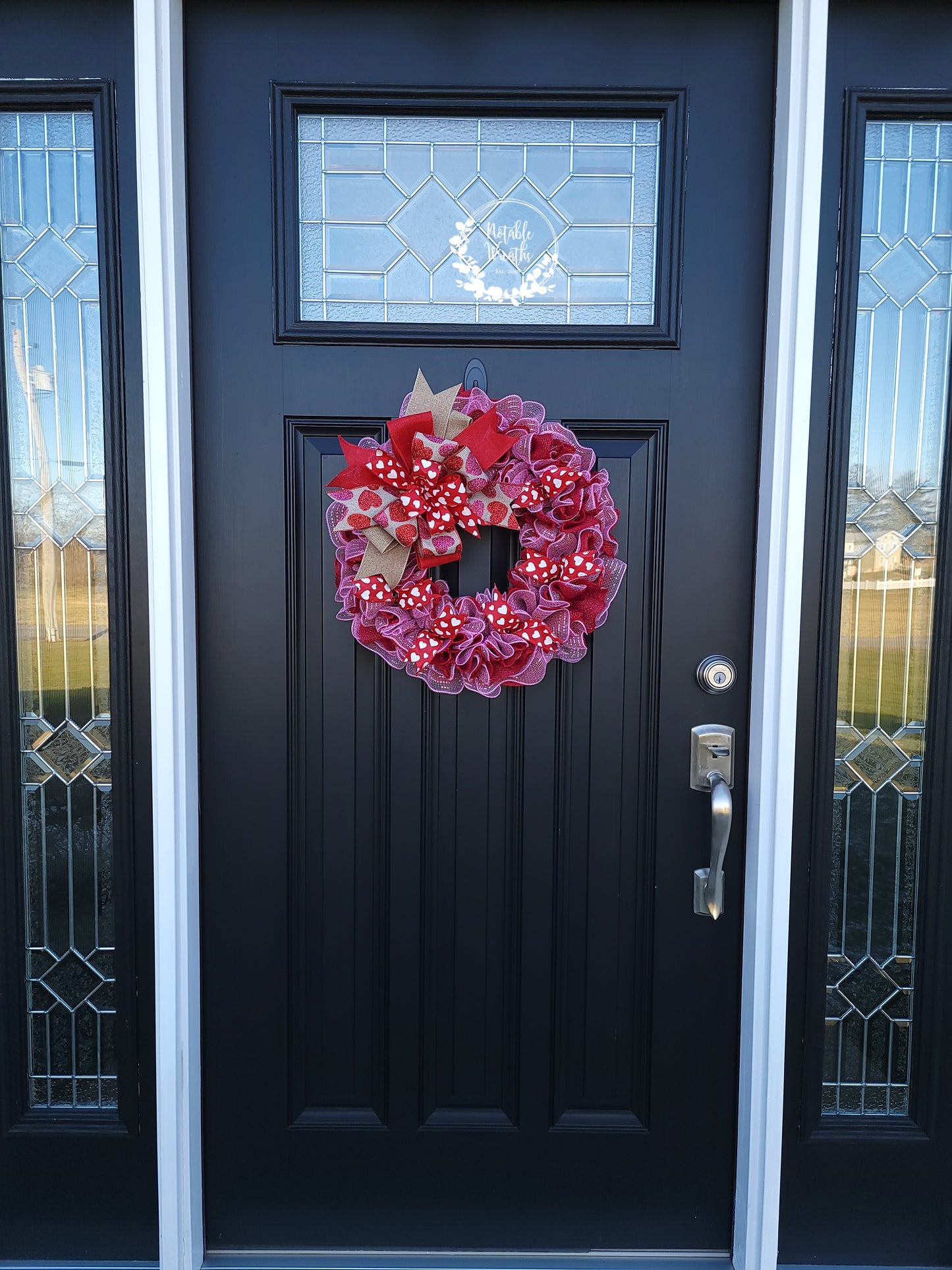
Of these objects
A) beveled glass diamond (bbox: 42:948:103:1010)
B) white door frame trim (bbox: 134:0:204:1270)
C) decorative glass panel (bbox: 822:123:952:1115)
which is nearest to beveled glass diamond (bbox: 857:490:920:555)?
decorative glass panel (bbox: 822:123:952:1115)

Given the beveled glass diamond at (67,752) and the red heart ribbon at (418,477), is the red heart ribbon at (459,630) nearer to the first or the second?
the red heart ribbon at (418,477)

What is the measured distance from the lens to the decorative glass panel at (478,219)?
1.26 meters

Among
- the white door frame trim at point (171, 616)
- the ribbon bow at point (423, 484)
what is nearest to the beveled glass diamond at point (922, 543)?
the ribbon bow at point (423, 484)

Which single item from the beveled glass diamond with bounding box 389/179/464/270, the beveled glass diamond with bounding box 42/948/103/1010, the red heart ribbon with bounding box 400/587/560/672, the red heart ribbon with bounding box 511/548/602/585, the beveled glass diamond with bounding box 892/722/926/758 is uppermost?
the beveled glass diamond with bounding box 389/179/464/270

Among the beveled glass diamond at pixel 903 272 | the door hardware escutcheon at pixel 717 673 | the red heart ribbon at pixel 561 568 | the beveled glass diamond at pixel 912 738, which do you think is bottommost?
the beveled glass diamond at pixel 912 738

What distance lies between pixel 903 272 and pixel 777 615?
636 millimetres

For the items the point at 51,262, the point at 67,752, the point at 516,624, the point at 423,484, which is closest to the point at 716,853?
the point at 516,624

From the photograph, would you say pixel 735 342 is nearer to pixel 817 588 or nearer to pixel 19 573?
pixel 817 588

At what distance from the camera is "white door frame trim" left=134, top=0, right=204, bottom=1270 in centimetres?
117

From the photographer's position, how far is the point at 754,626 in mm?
1322

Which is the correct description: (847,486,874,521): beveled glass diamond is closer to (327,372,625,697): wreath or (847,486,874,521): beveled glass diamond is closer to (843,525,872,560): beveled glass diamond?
(843,525,872,560): beveled glass diamond

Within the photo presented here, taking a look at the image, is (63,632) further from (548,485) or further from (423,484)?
(548,485)

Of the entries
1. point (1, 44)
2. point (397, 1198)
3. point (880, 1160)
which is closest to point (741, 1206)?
point (880, 1160)

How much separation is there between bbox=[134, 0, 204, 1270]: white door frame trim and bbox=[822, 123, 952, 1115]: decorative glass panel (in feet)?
3.84
